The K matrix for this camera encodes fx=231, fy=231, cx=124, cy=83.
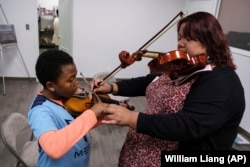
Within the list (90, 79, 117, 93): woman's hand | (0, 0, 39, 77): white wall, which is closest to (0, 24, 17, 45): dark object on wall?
(0, 0, 39, 77): white wall

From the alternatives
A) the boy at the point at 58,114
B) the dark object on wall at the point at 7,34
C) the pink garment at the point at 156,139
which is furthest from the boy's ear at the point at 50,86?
the dark object on wall at the point at 7,34

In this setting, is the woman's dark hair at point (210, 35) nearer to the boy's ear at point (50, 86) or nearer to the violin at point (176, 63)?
the violin at point (176, 63)

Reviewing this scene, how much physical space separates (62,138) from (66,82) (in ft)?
0.88

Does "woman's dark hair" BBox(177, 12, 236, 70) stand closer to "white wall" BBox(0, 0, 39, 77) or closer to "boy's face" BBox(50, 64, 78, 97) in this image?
"boy's face" BBox(50, 64, 78, 97)

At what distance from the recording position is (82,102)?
43.1 inches

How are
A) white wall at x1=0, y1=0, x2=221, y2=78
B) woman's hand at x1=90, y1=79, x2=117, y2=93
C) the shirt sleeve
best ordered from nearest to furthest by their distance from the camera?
the shirt sleeve → woman's hand at x1=90, y1=79, x2=117, y2=93 → white wall at x1=0, y1=0, x2=221, y2=78

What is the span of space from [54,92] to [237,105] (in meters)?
0.69

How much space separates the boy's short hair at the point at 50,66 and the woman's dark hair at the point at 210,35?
496mm

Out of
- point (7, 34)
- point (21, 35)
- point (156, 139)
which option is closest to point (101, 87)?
point (156, 139)

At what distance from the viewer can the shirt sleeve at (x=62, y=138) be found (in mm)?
733

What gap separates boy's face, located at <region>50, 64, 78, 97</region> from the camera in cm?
93

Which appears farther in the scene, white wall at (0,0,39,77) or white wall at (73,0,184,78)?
white wall at (73,0,184,78)

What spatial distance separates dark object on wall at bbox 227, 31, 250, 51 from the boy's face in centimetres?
262

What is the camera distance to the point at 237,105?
30.0 inches
